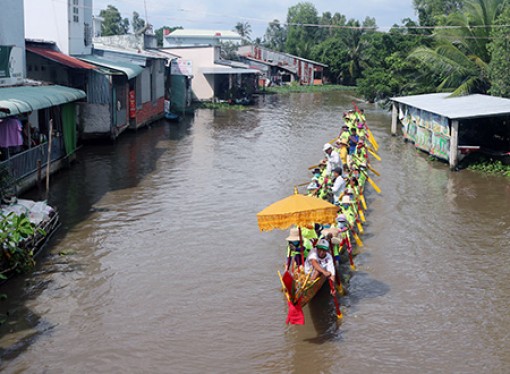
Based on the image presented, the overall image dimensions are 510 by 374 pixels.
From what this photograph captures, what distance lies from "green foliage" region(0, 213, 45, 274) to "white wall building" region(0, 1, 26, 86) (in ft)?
23.1

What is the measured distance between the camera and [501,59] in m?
19.8

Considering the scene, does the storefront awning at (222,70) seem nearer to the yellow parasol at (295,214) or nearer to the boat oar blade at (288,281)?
the yellow parasol at (295,214)

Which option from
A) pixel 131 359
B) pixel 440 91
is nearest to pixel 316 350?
pixel 131 359

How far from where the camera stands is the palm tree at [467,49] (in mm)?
23859

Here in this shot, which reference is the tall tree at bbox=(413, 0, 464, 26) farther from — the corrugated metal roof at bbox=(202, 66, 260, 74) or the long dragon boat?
the long dragon boat

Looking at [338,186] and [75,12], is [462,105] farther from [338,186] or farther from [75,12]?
[75,12]

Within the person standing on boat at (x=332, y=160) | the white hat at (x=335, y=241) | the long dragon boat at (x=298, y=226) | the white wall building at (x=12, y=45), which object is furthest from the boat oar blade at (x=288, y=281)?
the white wall building at (x=12, y=45)

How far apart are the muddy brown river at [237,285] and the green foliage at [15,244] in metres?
0.36

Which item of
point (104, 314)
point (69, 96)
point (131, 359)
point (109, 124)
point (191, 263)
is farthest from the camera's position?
point (109, 124)

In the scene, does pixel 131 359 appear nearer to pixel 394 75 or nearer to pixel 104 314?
pixel 104 314

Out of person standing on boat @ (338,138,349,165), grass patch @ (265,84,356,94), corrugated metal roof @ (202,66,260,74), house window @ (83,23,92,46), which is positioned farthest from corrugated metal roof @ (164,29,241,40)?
person standing on boat @ (338,138,349,165)

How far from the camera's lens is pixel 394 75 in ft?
104

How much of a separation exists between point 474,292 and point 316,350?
3.44 metres

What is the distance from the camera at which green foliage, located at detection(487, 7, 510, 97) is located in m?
19.6
